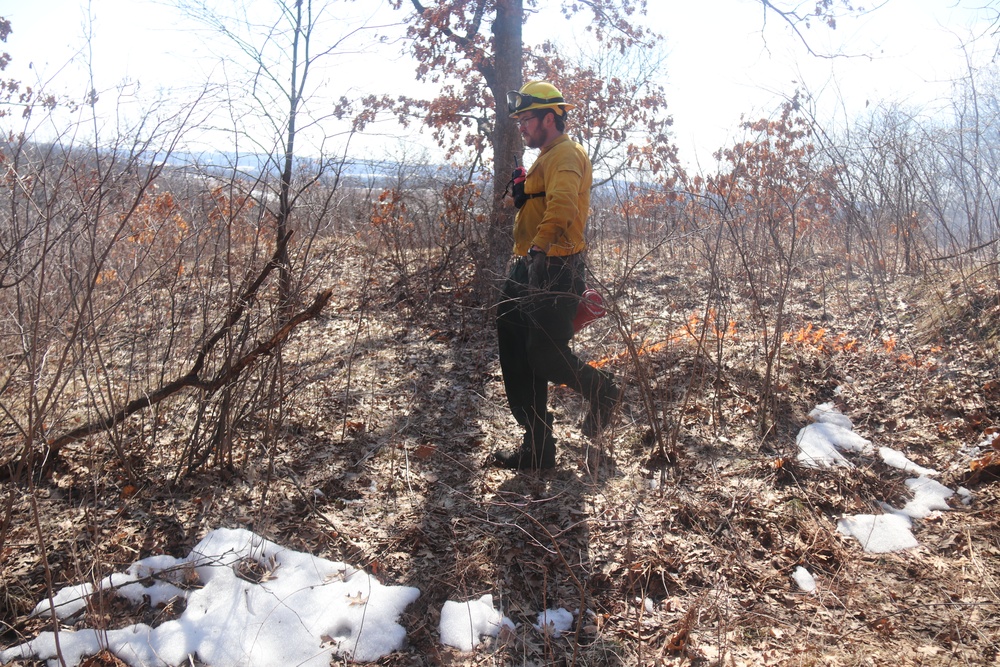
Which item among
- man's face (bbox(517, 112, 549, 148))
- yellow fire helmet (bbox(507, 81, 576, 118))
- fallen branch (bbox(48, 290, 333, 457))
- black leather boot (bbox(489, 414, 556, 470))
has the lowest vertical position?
black leather boot (bbox(489, 414, 556, 470))

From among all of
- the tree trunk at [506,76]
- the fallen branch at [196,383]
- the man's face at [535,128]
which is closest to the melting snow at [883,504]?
the man's face at [535,128]

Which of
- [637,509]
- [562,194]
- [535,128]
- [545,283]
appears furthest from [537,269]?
[637,509]

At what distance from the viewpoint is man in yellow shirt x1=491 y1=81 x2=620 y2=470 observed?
3.04 metres

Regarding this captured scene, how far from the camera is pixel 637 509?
2.88 metres

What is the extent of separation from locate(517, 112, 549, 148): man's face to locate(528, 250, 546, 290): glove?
560 millimetres

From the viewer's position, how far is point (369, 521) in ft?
9.61

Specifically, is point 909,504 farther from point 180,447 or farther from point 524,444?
point 180,447

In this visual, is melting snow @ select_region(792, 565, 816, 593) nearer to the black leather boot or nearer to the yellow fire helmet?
the black leather boot

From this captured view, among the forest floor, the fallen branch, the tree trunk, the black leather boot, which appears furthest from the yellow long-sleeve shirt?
the tree trunk

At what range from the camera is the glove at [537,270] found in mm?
3109

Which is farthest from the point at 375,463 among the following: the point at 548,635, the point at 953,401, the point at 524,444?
the point at 953,401

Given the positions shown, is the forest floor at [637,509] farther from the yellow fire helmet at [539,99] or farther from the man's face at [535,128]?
the yellow fire helmet at [539,99]

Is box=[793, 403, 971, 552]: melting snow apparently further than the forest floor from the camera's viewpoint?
Yes

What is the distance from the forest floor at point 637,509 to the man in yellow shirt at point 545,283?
0.19 metres
